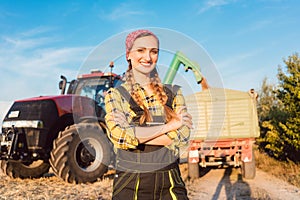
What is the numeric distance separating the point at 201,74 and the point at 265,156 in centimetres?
1119

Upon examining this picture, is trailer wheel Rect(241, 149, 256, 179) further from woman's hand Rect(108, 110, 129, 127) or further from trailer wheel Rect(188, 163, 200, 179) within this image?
woman's hand Rect(108, 110, 129, 127)

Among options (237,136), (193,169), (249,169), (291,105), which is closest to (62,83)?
(193,169)

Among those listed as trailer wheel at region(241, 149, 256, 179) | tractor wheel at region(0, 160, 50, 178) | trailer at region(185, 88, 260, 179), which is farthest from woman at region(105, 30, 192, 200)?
trailer wheel at region(241, 149, 256, 179)

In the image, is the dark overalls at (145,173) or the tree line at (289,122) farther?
the tree line at (289,122)

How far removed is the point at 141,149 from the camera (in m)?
1.72

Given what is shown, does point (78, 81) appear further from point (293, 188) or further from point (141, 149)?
point (141, 149)

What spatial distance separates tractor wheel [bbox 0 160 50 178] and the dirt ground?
0.59 feet

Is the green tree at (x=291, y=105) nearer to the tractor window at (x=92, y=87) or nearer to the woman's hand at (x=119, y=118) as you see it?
the tractor window at (x=92, y=87)

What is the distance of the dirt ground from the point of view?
18.7 feet

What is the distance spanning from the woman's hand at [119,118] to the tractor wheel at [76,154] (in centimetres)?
443

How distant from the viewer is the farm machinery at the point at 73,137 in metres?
6.43

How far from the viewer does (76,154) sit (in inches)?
268

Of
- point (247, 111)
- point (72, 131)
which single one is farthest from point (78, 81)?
point (247, 111)

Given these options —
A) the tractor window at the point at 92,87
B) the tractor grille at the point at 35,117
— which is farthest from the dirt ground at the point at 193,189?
the tractor window at the point at 92,87
